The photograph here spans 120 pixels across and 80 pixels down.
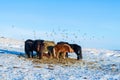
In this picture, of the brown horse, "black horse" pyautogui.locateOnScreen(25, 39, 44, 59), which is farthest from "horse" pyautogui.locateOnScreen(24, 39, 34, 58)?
the brown horse

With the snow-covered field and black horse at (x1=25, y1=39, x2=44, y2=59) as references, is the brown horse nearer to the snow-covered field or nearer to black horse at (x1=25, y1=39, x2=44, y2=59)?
black horse at (x1=25, y1=39, x2=44, y2=59)

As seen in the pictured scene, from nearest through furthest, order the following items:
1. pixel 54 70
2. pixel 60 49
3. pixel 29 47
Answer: pixel 54 70, pixel 60 49, pixel 29 47

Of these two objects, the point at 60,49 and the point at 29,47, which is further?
the point at 29,47

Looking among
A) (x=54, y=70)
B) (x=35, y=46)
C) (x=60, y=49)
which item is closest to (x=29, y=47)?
(x=35, y=46)

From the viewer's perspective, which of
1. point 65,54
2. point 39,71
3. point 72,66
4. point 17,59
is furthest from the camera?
point 65,54

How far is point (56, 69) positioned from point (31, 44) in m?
3.99

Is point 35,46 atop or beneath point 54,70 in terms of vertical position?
atop

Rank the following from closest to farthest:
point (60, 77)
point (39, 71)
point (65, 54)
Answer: point (60, 77)
point (39, 71)
point (65, 54)

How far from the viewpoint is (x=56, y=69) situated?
19.0m

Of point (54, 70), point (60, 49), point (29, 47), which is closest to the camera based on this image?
point (54, 70)

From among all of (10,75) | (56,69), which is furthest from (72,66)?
(10,75)

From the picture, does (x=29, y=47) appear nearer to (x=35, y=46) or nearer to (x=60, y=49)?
(x=35, y=46)

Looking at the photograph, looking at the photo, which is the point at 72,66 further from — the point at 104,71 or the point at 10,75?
the point at 10,75

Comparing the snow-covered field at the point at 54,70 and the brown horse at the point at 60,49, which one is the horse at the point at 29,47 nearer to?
the snow-covered field at the point at 54,70
